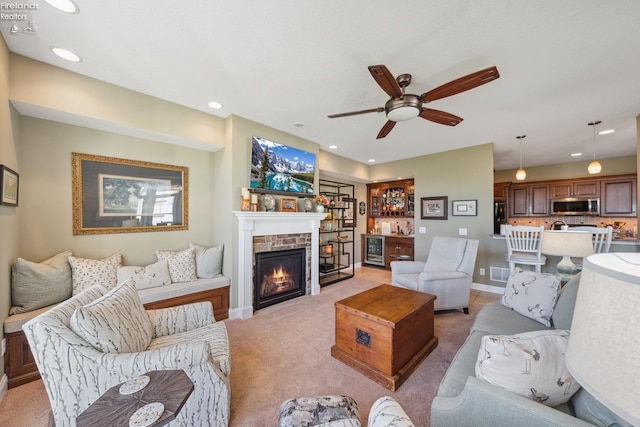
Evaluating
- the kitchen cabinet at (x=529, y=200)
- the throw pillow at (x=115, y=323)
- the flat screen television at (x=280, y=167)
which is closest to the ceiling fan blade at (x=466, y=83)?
the flat screen television at (x=280, y=167)

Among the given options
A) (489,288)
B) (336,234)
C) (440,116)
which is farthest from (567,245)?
(336,234)

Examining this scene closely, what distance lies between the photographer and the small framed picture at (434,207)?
4.87m

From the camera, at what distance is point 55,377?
1192mm

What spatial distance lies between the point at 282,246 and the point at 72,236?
2.43 meters

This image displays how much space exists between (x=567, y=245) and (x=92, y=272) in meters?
4.87

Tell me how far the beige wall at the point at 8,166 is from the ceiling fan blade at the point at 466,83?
3.48 metres

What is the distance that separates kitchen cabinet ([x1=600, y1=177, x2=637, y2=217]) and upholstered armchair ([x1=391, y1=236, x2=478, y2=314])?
4533 millimetres

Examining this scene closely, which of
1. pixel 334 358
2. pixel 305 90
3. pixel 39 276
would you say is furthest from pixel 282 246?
pixel 39 276

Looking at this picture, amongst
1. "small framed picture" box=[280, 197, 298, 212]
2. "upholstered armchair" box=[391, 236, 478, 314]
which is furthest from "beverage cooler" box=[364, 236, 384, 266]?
"small framed picture" box=[280, 197, 298, 212]

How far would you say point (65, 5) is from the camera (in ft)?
5.23

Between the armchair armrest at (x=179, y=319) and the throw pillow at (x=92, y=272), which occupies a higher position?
the throw pillow at (x=92, y=272)

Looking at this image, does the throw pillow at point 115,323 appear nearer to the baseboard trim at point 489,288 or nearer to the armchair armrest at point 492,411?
the armchair armrest at point 492,411

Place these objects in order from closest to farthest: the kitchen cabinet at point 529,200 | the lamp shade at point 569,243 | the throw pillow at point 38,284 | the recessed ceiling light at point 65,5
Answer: the recessed ceiling light at point 65,5, the throw pillow at point 38,284, the lamp shade at point 569,243, the kitchen cabinet at point 529,200

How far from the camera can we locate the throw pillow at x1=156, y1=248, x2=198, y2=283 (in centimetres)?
304
